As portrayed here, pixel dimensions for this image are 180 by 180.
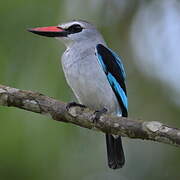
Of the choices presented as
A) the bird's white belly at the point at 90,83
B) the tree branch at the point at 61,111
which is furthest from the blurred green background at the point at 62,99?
the tree branch at the point at 61,111

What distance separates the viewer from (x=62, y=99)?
4.91 metres

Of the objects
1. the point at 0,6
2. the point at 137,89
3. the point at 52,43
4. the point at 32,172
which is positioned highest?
the point at 0,6

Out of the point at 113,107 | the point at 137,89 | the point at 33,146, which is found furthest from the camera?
the point at 137,89

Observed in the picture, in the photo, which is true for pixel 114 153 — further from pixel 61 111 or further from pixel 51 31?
pixel 51 31

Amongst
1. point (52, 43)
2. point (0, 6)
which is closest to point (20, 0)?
point (0, 6)

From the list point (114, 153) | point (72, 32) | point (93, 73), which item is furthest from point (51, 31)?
point (114, 153)

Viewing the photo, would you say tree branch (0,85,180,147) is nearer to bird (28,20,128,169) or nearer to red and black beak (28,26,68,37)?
bird (28,20,128,169)

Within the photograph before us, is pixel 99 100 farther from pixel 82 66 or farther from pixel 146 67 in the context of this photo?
pixel 146 67

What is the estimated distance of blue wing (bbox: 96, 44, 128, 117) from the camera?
4852mm

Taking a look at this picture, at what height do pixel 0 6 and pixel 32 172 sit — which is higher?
pixel 0 6

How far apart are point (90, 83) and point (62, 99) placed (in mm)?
364

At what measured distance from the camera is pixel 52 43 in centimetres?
551

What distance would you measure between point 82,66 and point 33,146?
81cm

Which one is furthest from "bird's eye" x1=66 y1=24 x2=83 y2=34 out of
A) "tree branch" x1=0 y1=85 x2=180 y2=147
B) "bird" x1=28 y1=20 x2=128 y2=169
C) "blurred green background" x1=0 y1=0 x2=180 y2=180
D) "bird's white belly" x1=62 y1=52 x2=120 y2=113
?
"tree branch" x1=0 y1=85 x2=180 y2=147
